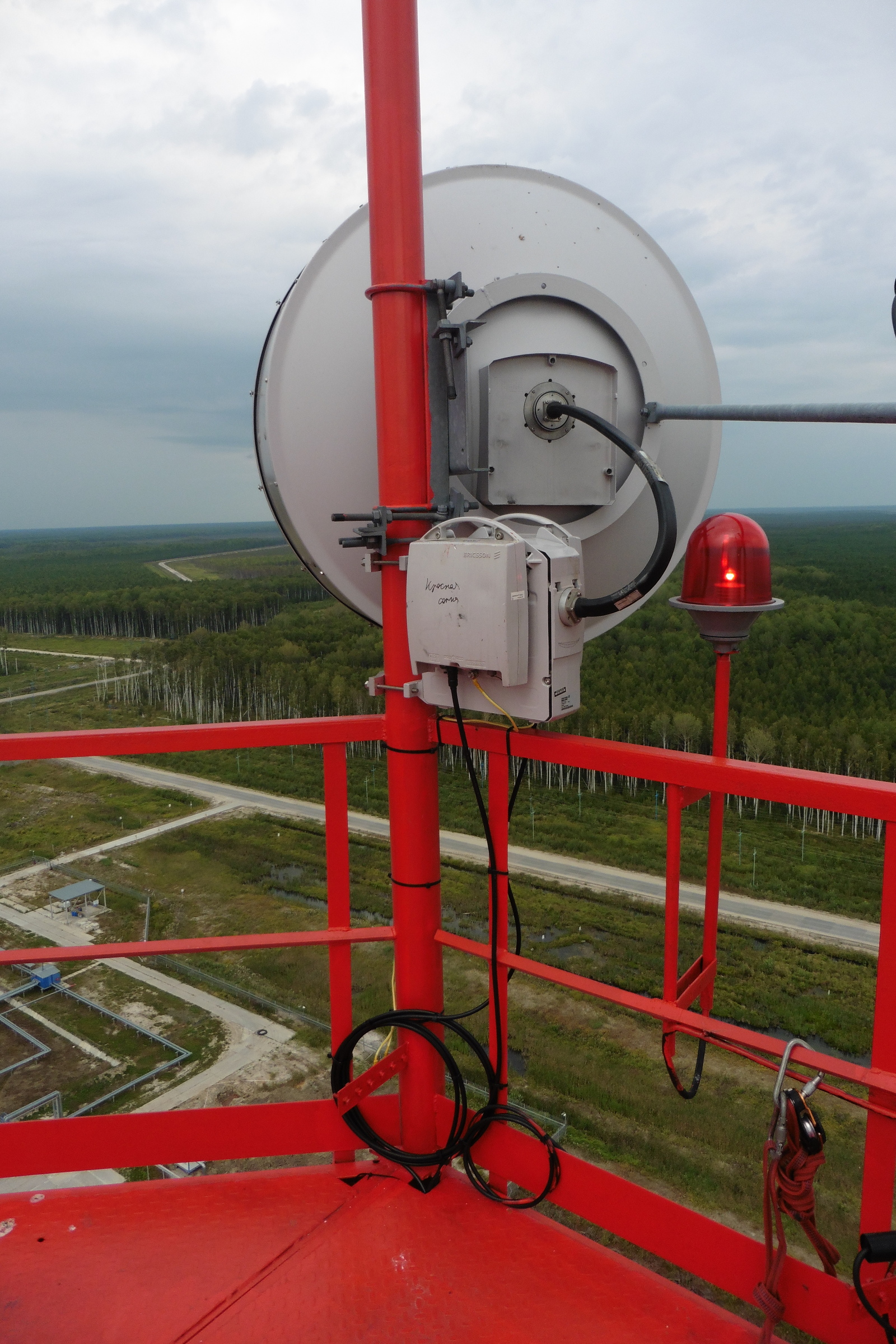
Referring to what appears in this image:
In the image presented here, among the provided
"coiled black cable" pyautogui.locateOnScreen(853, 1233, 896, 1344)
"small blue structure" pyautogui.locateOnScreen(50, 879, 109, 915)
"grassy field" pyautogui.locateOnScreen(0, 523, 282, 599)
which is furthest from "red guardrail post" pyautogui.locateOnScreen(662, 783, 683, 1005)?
"grassy field" pyautogui.locateOnScreen(0, 523, 282, 599)

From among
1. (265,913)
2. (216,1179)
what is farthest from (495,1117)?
(265,913)

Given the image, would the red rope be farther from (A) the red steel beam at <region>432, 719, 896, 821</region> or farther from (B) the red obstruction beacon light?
(B) the red obstruction beacon light

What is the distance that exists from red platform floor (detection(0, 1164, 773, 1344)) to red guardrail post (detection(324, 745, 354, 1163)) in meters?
0.30

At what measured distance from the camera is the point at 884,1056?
5.91 feet

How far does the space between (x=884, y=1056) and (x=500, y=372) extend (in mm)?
2000

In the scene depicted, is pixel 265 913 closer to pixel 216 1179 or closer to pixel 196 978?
pixel 196 978

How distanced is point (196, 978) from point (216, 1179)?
1082 inches

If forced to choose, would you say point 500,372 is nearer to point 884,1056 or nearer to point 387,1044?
point 884,1056

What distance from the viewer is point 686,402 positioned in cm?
301

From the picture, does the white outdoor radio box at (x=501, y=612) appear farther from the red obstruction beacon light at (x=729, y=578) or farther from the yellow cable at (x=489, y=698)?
the red obstruction beacon light at (x=729, y=578)

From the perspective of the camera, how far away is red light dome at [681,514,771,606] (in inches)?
93.5

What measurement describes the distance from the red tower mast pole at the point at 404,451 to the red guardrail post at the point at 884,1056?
121 cm

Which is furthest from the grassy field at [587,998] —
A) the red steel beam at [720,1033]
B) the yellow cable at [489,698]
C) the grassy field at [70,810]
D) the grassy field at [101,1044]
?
the yellow cable at [489,698]

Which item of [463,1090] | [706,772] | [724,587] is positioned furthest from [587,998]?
[706,772]
